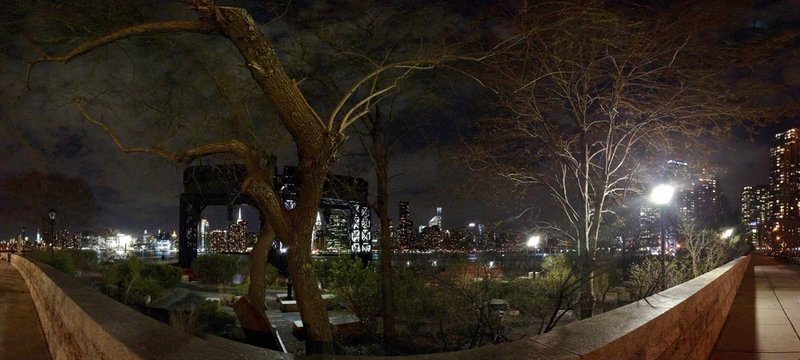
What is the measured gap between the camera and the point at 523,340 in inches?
147

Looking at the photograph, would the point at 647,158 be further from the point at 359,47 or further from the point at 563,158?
the point at 359,47

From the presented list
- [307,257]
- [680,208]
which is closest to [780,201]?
[680,208]

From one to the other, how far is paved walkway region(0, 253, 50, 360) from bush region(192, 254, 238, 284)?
1164 centimetres

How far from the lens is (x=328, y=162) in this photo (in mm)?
7531

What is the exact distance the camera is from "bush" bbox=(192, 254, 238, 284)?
2903 cm

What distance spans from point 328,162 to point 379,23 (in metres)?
5.90

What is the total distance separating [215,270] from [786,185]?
132 metres

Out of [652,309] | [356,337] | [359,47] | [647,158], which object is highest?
[359,47]

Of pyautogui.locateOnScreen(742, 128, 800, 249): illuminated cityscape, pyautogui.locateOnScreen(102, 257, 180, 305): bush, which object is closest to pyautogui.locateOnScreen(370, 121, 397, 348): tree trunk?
pyautogui.locateOnScreen(102, 257, 180, 305): bush

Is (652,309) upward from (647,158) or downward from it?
downward

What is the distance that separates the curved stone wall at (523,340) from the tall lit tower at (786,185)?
8048 cm

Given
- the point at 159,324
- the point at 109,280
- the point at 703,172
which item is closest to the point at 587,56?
the point at 703,172

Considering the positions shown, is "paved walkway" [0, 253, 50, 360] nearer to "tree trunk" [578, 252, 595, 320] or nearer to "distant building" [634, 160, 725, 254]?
"tree trunk" [578, 252, 595, 320]

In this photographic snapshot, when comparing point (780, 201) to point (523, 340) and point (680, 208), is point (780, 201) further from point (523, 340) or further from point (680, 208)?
point (523, 340)
